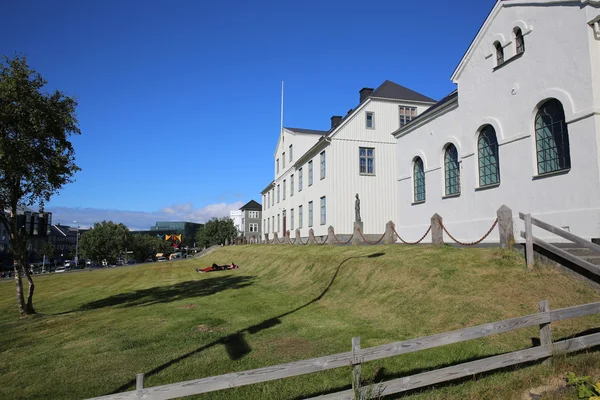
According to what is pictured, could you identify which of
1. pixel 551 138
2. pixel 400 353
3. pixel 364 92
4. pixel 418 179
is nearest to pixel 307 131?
pixel 364 92

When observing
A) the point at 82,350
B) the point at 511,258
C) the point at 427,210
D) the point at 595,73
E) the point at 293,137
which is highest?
the point at 293,137

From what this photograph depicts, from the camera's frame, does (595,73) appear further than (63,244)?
No

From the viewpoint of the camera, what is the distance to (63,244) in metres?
131

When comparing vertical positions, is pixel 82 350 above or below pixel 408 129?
below

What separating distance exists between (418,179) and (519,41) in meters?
8.00

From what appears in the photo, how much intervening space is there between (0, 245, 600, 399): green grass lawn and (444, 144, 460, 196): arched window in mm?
4517

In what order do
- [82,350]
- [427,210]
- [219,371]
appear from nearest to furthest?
1. [219,371]
2. [82,350]
3. [427,210]

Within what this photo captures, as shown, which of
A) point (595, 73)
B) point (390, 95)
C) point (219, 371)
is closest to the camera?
point (219, 371)

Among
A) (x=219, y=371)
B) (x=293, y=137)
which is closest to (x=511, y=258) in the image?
(x=219, y=371)

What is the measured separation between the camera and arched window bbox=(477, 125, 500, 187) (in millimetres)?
14641

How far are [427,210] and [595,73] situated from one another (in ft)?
29.9

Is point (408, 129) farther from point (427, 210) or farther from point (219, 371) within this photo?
point (219, 371)

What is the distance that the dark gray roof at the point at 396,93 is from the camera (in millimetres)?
30062

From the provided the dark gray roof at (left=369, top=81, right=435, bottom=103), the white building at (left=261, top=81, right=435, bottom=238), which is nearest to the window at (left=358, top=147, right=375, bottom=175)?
the white building at (left=261, top=81, right=435, bottom=238)
